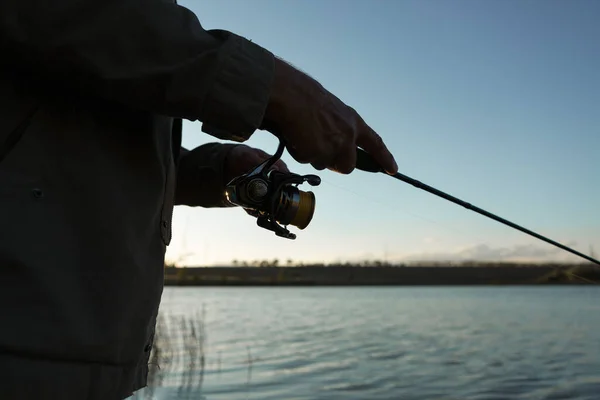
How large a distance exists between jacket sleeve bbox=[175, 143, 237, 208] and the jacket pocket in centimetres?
91

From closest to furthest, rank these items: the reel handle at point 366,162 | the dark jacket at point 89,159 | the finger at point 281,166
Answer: the dark jacket at point 89,159 < the reel handle at point 366,162 < the finger at point 281,166

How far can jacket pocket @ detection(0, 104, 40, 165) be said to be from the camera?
1088 mm

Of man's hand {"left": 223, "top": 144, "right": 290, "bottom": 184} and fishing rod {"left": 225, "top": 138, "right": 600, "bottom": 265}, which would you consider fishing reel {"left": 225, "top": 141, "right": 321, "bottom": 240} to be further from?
man's hand {"left": 223, "top": 144, "right": 290, "bottom": 184}

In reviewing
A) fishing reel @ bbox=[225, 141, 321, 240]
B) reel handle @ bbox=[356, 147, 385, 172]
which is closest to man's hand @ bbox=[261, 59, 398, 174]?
reel handle @ bbox=[356, 147, 385, 172]

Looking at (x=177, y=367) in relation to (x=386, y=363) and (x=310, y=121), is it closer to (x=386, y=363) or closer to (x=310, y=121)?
(x=386, y=363)

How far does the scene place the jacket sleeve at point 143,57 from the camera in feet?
3.48

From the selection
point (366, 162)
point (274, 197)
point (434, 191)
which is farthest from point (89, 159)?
point (434, 191)

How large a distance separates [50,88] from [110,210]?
0.88 ft

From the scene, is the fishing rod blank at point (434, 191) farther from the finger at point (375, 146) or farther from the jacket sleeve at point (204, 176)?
the jacket sleeve at point (204, 176)

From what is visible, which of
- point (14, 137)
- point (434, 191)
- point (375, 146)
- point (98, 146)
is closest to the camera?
point (14, 137)

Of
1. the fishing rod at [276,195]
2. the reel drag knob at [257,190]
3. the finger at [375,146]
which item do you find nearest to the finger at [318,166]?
the finger at [375,146]

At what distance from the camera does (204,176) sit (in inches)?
79.7

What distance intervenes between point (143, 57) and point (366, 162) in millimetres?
755

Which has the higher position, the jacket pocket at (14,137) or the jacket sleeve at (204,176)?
the jacket sleeve at (204,176)
